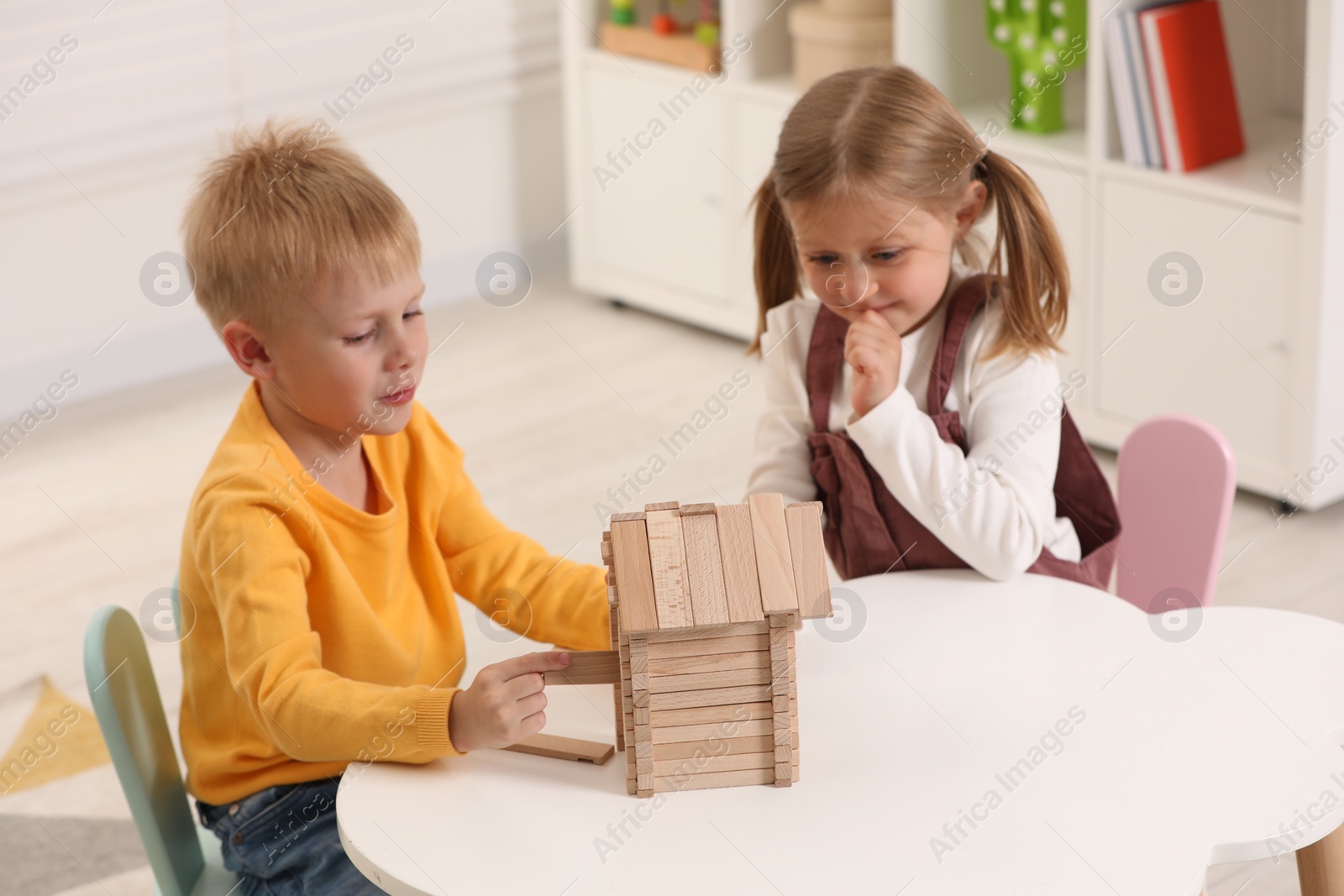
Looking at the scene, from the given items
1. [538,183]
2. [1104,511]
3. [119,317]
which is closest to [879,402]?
[1104,511]

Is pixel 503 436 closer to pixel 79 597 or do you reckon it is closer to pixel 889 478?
pixel 79 597

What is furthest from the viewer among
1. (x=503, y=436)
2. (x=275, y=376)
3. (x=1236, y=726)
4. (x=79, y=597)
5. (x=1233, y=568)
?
(x=503, y=436)

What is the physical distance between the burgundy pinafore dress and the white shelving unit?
0.97 m

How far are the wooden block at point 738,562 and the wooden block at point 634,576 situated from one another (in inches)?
1.8

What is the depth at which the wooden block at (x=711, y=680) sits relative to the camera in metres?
0.91

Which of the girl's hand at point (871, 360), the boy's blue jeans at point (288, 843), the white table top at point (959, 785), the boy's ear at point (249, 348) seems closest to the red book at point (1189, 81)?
the girl's hand at point (871, 360)

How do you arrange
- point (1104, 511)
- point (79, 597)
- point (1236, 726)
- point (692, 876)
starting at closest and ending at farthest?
point (692, 876), point (1236, 726), point (1104, 511), point (79, 597)

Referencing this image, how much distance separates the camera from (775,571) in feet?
2.96

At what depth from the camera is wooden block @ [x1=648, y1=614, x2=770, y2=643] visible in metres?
0.90

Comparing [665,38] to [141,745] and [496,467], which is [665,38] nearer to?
[496,467]

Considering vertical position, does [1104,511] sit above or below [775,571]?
below

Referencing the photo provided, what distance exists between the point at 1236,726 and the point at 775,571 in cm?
33

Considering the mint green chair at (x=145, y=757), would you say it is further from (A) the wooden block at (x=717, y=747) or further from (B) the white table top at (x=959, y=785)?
(A) the wooden block at (x=717, y=747)

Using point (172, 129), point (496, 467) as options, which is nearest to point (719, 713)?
point (496, 467)
